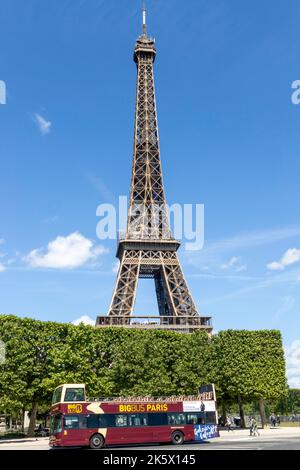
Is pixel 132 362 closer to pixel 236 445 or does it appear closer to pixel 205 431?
pixel 205 431

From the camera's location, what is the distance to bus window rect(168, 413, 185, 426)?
35.4 metres

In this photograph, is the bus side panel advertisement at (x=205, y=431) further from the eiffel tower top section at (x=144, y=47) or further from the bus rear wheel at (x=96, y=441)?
the eiffel tower top section at (x=144, y=47)

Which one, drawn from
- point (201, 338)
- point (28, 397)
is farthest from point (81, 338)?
point (201, 338)

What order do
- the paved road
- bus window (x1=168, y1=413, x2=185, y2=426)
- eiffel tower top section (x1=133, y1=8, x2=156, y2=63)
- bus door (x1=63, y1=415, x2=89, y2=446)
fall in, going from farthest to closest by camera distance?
1. eiffel tower top section (x1=133, y1=8, x2=156, y2=63)
2. bus window (x1=168, y1=413, x2=185, y2=426)
3. bus door (x1=63, y1=415, x2=89, y2=446)
4. the paved road

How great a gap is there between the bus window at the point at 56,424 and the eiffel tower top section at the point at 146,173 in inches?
2079

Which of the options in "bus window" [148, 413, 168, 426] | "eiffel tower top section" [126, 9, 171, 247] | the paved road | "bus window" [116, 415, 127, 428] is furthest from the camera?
"eiffel tower top section" [126, 9, 171, 247]

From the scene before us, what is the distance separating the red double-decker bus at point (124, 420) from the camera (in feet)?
109

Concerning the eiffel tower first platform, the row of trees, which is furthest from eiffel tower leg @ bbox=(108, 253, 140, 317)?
the row of trees

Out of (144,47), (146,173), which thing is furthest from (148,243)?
(144,47)

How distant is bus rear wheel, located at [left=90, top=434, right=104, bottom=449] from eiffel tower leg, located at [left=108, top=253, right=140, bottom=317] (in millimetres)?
42551

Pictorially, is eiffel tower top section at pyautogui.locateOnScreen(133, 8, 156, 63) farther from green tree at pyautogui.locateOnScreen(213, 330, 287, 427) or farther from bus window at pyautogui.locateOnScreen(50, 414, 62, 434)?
bus window at pyautogui.locateOnScreen(50, 414, 62, 434)

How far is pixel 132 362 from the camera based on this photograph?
187ft

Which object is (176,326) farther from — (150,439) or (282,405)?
(282,405)

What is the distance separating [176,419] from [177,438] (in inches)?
50.5
